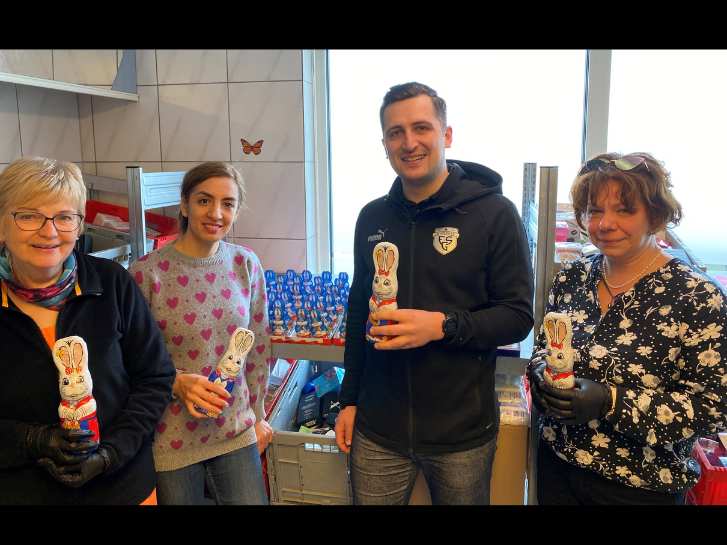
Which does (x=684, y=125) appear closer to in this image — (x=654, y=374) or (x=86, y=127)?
(x=654, y=374)

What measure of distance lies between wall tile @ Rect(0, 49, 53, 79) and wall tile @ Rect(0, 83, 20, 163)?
0.09m

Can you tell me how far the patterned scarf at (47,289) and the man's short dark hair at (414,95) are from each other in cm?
83

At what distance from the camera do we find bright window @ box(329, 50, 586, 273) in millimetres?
2605

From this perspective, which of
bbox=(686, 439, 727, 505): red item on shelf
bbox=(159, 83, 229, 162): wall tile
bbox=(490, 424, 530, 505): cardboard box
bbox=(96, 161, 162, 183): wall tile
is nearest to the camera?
bbox=(686, 439, 727, 505): red item on shelf

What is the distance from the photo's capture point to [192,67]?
2.72m

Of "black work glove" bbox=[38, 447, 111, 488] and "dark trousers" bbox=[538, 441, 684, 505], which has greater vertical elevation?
"black work glove" bbox=[38, 447, 111, 488]

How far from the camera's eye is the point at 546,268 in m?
1.54

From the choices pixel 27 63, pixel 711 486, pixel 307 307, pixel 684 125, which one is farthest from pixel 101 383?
pixel 684 125

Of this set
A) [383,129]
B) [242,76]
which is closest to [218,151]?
[242,76]

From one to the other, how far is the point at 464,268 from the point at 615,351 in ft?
1.25

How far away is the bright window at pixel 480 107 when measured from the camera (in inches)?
103

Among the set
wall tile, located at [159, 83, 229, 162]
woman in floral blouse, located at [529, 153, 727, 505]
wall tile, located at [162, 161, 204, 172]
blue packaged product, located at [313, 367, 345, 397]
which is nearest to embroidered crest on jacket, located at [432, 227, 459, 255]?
woman in floral blouse, located at [529, 153, 727, 505]

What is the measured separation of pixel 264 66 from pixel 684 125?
78.2 inches

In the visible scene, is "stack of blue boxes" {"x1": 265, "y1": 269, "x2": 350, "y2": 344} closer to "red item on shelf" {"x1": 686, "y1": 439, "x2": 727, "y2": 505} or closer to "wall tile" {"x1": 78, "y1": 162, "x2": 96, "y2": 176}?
"red item on shelf" {"x1": 686, "y1": 439, "x2": 727, "y2": 505}
